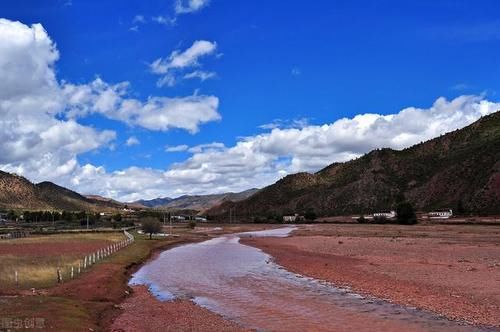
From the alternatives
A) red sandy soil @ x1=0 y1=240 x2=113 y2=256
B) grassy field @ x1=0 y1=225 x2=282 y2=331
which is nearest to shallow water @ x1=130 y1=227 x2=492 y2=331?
grassy field @ x1=0 y1=225 x2=282 y2=331

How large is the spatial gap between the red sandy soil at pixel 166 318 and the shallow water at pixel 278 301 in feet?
3.04

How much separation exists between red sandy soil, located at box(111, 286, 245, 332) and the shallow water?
0.93m

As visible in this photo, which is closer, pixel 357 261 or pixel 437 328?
pixel 437 328

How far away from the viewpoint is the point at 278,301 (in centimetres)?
2888

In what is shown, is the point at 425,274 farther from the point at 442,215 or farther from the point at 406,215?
the point at 442,215

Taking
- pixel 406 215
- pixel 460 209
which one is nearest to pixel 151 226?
pixel 406 215

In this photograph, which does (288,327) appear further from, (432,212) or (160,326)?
(432,212)

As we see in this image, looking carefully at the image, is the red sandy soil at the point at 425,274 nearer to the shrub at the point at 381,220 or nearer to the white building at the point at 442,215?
the white building at the point at 442,215

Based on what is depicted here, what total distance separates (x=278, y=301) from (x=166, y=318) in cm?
698

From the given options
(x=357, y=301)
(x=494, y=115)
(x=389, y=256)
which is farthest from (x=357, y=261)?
(x=494, y=115)

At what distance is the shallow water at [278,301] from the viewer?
22469 mm

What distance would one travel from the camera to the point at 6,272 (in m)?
37.4

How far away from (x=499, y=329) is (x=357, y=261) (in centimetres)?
2854

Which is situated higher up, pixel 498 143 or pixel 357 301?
pixel 498 143
